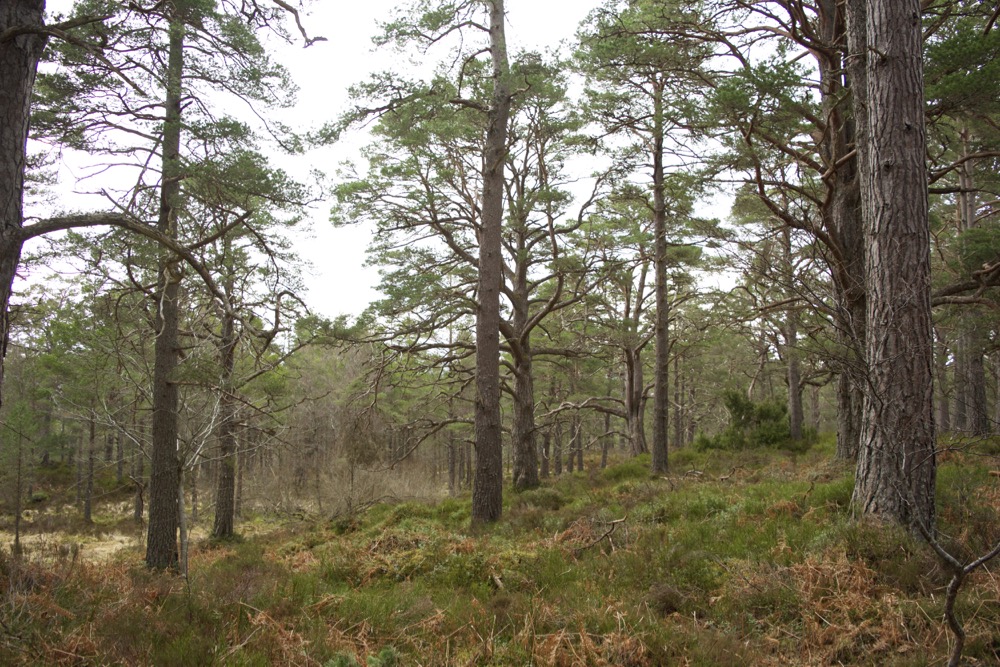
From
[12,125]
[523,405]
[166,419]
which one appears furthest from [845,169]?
[166,419]

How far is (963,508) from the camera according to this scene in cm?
527

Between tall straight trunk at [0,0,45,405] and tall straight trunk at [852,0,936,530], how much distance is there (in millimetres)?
6930

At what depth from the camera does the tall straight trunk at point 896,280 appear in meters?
5.06

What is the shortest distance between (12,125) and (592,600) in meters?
5.68

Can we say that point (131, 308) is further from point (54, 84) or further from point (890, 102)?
point (890, 102)

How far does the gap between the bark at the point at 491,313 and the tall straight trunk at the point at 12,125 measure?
22.7ft

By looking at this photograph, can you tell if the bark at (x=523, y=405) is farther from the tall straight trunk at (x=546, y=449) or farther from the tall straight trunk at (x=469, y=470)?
the tall straight trunk at (x=469, y=470)

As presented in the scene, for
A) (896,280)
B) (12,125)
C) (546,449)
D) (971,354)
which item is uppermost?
(12,125)

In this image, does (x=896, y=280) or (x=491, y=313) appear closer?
A: (x=896, y=280)

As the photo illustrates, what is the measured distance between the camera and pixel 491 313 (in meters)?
10.1

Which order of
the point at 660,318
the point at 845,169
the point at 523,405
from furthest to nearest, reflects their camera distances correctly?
the point at 523,405, the point at 660,318, the point at 845,169

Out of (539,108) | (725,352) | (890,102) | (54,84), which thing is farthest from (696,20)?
(725,352)

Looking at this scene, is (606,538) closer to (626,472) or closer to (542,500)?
(542,500)

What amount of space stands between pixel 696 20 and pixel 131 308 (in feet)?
32.4
